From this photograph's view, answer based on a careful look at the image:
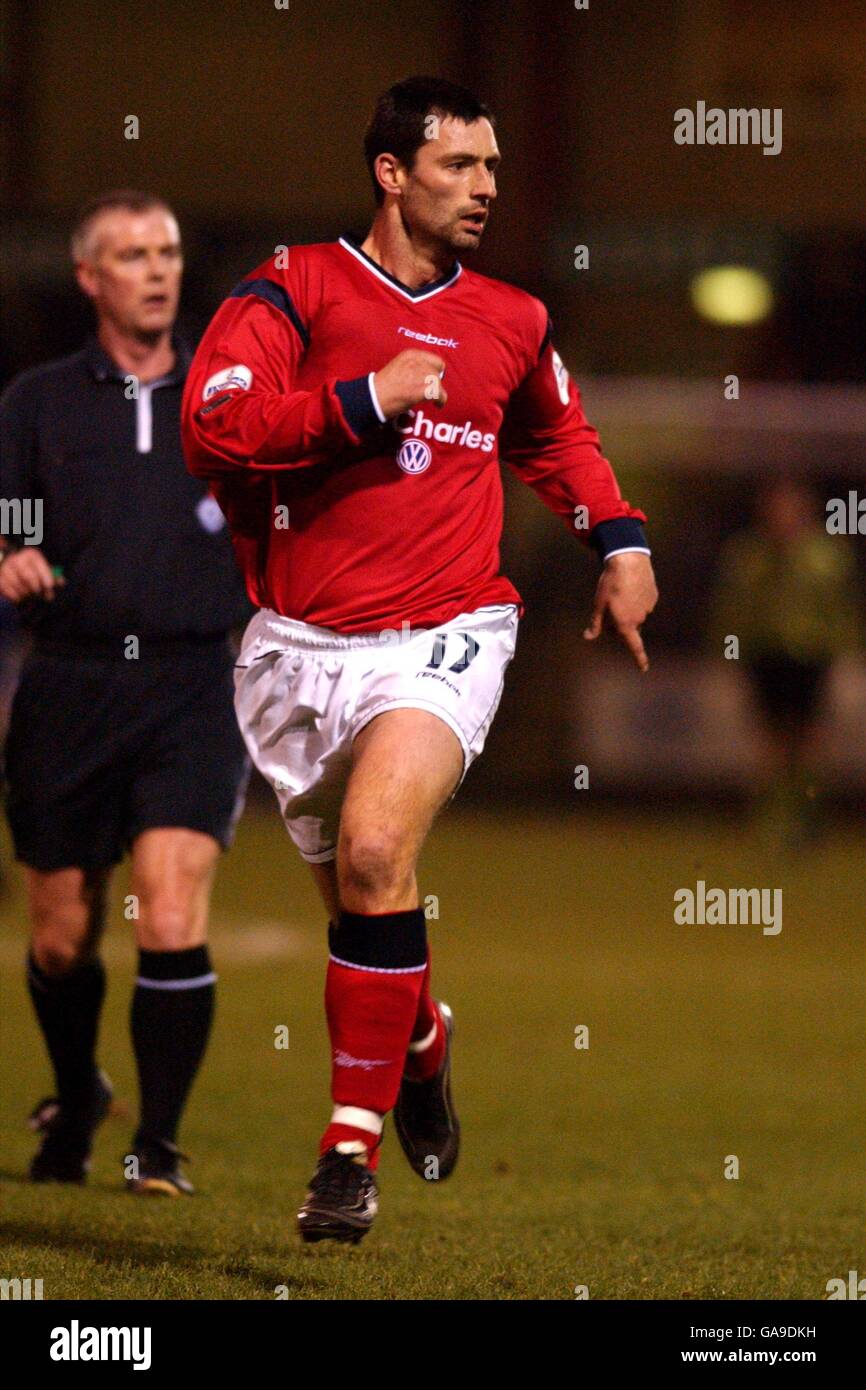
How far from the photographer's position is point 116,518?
6.24m

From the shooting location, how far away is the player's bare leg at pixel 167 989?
6074 mm

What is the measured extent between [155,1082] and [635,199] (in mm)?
16841

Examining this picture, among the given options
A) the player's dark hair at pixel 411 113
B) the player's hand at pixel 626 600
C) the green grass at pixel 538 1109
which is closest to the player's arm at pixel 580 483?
the player's hand at pixel 626 600

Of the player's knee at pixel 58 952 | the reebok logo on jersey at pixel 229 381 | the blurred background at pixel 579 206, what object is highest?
the blurred background at pixel 579 206

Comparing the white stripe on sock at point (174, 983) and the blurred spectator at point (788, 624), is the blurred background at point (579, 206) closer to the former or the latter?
the blurred spectator at point (788, 624)

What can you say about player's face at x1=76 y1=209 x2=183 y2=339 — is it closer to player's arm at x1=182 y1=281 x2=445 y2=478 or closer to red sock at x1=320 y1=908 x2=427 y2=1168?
player's arm at x1=182 y1=281 x2=445 y2=478

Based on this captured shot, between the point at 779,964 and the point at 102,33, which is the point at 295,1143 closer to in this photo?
the point at 779,964

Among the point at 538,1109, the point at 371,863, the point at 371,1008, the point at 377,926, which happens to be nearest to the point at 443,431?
the point at 371,863

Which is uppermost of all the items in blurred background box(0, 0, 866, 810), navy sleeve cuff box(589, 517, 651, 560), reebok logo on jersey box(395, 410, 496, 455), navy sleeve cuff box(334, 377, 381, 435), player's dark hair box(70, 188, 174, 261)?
blurred background box(0, 0, 866, 810)

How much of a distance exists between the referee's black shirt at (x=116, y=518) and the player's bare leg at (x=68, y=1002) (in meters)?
0.70

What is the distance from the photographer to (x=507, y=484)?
20.5 metres

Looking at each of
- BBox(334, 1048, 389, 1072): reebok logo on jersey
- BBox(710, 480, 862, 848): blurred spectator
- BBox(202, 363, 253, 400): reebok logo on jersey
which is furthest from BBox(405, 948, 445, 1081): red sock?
BBox(710, 480, 862, 848): blurred spectator

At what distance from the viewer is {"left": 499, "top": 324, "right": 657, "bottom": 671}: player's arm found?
512cm

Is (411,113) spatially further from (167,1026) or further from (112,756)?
(167,1026)
